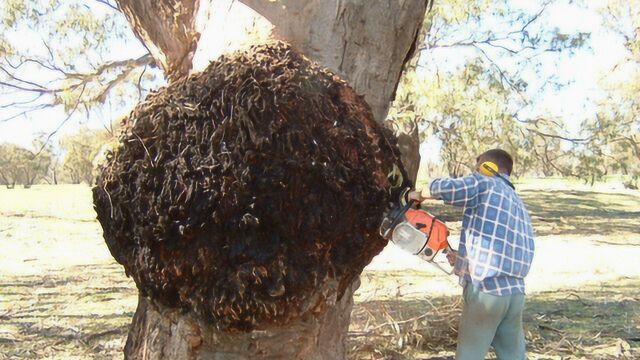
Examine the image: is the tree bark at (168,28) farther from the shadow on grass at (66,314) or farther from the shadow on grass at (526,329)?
the shadow on grass at (66,314)

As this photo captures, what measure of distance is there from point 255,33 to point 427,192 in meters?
1.28

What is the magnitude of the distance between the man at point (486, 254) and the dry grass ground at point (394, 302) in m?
1.88

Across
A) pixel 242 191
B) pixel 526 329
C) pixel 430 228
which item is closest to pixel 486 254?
pixel 430 228

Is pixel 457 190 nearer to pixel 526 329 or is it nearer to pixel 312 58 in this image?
pixel 312 58

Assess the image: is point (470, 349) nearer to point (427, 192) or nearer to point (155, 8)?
point (427, 192)

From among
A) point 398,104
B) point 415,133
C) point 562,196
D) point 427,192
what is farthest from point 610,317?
point 562,196

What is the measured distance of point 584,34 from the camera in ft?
56.2

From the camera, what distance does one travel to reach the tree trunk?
3.02 m

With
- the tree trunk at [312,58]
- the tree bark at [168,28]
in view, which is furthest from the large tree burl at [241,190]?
the tree bark at [168,28]

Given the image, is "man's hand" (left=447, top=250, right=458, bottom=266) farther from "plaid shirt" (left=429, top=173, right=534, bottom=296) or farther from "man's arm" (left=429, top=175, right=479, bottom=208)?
"man's arm" (left=429, top=175, right=479, bottom=208)

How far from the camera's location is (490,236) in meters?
3.99

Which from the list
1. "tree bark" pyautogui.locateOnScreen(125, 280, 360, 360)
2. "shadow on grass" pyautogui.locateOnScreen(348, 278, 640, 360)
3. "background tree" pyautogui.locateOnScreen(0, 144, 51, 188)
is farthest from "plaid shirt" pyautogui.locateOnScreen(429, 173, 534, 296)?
"background tree" pyautogui.locateOnScreen(0, 144, 51, 188)

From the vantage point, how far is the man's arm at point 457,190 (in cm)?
387

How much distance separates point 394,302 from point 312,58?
212 inches
